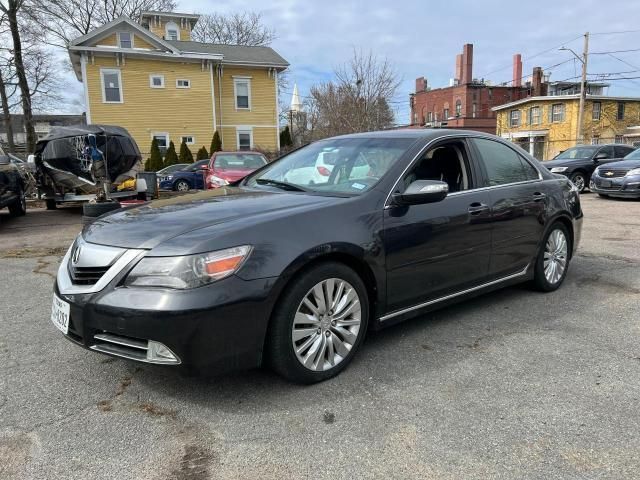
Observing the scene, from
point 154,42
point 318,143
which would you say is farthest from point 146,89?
point 318,143

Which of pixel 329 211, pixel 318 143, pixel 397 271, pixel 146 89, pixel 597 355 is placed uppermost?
pixel 146 89

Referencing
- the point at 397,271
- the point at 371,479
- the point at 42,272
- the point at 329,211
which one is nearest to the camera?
the point at 371,479

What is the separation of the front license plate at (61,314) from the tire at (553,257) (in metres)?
3.90

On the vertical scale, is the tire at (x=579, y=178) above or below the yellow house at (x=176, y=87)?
below

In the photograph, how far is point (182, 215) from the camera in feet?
10.3

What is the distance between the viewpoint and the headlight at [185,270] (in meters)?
2.63

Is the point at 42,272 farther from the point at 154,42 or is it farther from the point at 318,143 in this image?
the point at 154,42

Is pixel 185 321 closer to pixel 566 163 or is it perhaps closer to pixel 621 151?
pixel 566 163

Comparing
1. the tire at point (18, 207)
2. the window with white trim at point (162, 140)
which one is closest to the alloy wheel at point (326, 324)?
the tire at point (18, 207)

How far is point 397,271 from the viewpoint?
3438 millimetres

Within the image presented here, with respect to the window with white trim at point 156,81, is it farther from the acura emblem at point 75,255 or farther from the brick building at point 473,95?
the brick building at point 473,95

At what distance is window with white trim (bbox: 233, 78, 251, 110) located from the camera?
30.0 metres

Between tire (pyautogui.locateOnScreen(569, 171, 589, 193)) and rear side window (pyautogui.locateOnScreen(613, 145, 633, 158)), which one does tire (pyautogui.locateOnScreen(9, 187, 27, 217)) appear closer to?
tire (pyautogui.locateOnScreen(569, 171, 589, 193))

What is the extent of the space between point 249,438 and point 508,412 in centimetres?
140
